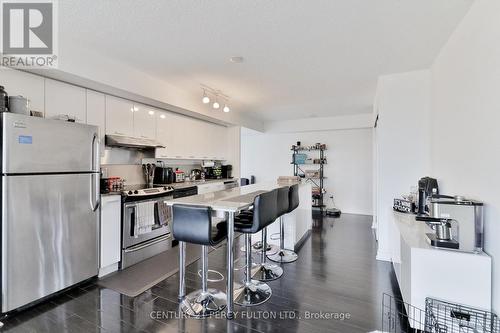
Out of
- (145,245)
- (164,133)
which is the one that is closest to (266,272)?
(145,245)

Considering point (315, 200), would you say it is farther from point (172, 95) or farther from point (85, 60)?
point (85, 60)

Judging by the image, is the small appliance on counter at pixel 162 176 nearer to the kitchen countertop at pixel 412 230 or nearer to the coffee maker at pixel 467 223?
the kitchen countertop at pixel 412 230

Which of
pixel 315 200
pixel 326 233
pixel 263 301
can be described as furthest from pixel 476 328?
pixel 315 200

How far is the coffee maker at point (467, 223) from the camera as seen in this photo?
175 cm

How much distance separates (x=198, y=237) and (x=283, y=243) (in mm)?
1840

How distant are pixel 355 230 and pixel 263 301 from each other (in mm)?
3212

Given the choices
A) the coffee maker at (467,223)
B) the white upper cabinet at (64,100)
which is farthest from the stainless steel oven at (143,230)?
the coffee maker at (467,223)

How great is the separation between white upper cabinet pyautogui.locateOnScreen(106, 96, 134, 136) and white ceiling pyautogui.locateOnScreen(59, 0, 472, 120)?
632 millimetres

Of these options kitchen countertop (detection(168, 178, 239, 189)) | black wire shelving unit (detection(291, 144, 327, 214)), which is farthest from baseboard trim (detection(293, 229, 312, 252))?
kitchen countertop (detection(168, 178, 239, 189))

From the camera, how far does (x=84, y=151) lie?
8.64 feet

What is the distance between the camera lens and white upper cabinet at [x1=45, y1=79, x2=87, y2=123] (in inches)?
109

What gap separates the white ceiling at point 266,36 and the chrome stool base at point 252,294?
8.21 feet

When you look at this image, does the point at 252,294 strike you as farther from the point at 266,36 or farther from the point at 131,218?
the point at 266,36

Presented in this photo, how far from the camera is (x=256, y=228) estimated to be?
89.6 inches
